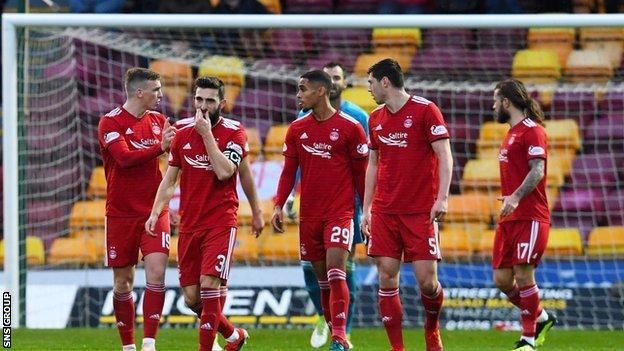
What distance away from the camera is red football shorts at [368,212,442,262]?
934 centimetres

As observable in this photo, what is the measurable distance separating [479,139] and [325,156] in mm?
5102

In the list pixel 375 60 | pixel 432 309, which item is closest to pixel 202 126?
pixel 432 309

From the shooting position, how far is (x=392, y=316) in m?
9.30

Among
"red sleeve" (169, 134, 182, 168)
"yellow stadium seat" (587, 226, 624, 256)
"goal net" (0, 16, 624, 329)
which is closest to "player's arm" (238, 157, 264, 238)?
"red sleeve" (169, 134, 182, 168)

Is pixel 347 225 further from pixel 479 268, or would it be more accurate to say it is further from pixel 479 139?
pixel 479 139

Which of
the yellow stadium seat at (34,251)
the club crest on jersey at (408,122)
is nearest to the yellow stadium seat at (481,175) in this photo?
the yellow stadium seat at (34,251)

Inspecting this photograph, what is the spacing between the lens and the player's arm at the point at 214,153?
907 cm

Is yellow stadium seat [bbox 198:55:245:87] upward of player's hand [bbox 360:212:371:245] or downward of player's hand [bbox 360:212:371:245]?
upward

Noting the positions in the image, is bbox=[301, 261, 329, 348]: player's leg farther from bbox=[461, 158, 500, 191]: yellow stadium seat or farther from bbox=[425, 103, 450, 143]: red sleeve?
bbox=[461, 158, 500, 191]: yellow stadium seat

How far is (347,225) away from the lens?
9.98 m

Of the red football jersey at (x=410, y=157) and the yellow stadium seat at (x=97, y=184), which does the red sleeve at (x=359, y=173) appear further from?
the yellow stadium seat at (x=97, y=184)

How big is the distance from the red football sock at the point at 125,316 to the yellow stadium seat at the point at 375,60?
6.30 m

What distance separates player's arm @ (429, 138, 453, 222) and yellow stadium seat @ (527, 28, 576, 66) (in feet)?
20.6

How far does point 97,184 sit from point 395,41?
3872 mm
